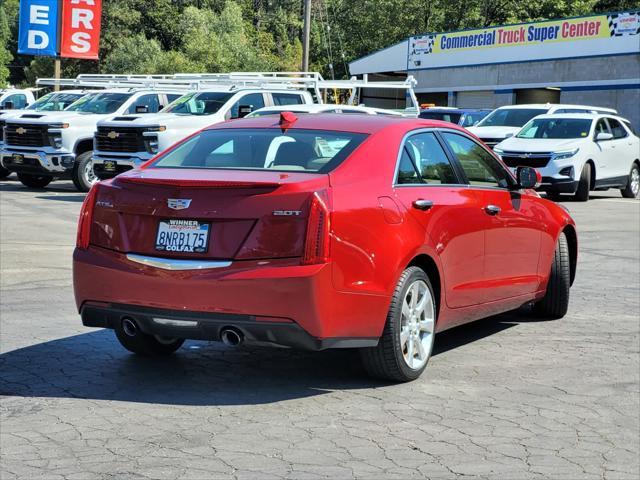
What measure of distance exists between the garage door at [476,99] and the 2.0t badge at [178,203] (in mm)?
44030

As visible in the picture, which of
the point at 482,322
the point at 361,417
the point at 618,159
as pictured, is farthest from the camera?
the point at 618,159

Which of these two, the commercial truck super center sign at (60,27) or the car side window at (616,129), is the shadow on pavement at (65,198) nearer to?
the car side window at (616,129)

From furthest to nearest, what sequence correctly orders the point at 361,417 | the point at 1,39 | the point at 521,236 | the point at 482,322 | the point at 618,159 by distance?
the point at 1,39 → the point at 618,159 → the point at 482,322 → the point at 521,236 → the point at 361,417

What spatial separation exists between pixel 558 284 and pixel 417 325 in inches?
97.2

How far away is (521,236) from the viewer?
8.26 m

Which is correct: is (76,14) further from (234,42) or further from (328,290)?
(234,42)

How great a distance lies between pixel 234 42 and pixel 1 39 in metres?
48.7

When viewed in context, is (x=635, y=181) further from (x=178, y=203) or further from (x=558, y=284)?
(x=178, y=203)

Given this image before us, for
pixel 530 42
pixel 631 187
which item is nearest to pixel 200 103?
pixel 631 187

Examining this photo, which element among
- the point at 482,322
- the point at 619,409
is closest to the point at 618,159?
the point at 482,322

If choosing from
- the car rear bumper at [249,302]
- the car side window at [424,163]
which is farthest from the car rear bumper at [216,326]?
the car side window at [424,163]

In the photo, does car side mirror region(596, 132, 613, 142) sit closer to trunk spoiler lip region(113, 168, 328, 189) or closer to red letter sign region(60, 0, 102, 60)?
trunk spoiler lip region(113, 168, 328, 189)

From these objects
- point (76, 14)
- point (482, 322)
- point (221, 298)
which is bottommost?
point (482, 322)

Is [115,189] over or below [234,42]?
below
